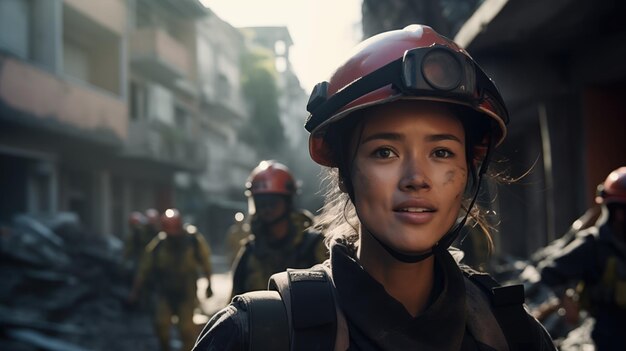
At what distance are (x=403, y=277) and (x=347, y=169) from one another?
0.35 metres

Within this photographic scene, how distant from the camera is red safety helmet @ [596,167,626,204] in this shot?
15.6ft

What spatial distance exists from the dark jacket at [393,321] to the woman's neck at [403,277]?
0.07 meters

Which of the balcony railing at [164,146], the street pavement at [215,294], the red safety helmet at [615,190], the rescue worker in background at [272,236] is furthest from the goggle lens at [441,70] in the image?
the balcony railing at [164,146]

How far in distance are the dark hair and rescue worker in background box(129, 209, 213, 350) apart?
247 inches

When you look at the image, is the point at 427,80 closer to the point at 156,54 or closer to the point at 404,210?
the point at 404,210

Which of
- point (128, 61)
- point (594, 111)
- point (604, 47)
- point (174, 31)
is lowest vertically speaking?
point (594, 111)

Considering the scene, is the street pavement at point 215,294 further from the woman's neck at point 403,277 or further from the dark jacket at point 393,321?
the dark jacket at point 393,321

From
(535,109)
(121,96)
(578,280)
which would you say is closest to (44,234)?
(121,96)

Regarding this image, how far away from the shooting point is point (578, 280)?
4.71 m

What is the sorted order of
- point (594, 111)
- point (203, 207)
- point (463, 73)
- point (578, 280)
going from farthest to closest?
1. point (203, 207)
2. point (594, 111)
3. point (578, 280)
4. point (463, 73)

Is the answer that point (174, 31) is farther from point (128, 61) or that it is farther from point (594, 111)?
point (594, 111)

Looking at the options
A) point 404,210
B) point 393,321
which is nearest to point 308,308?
point 393,321

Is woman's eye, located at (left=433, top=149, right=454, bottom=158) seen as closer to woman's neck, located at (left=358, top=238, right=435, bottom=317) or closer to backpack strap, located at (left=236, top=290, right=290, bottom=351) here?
woman's neck, located at (left=358, top=238, right=435, bottom=317)

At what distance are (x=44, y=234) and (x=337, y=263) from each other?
13.8 meters
